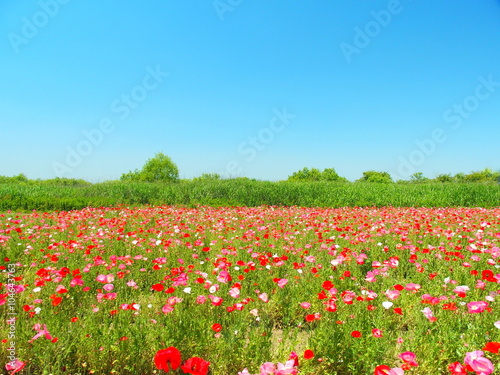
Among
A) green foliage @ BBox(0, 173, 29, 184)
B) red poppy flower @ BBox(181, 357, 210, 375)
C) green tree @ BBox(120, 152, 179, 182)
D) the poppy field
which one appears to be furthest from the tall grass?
green foliage @ BBox(0, 173, 29, 184)

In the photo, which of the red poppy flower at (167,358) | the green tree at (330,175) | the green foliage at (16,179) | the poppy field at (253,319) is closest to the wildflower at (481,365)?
the poppy field at (253,319)

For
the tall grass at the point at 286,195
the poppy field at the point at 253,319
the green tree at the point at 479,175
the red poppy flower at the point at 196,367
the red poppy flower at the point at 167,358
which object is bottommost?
the poppy field at the point at 253,319

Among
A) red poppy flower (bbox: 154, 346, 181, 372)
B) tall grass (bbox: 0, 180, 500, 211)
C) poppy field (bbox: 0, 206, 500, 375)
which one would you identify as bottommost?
poppy field (bbox: 0, 206, 500, 375)

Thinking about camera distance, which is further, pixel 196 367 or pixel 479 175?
pixel 479 175

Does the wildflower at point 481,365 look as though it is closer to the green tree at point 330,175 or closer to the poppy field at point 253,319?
the poppy field at point 253,319

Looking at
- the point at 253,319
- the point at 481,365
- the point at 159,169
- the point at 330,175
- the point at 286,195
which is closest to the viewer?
the point at 481,365

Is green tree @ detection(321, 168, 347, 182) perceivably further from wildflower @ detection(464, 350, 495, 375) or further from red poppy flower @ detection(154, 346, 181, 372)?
red poppy flower @ detection(154, 346, 181, 372)

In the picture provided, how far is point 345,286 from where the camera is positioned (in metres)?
3.62

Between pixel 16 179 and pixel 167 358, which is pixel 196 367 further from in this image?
pixel 16 179

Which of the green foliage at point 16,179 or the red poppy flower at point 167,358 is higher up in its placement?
the green foliage at point 16,179

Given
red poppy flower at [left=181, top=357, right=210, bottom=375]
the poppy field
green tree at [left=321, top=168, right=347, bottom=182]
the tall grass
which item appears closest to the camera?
red poppy flower at [left=181, top=357, right=210, bottom=375]

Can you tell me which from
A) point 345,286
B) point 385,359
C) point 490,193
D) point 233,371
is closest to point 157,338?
point 233,371

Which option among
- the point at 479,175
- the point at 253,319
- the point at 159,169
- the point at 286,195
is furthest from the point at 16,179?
the point at 479,175

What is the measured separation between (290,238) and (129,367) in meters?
3.77
